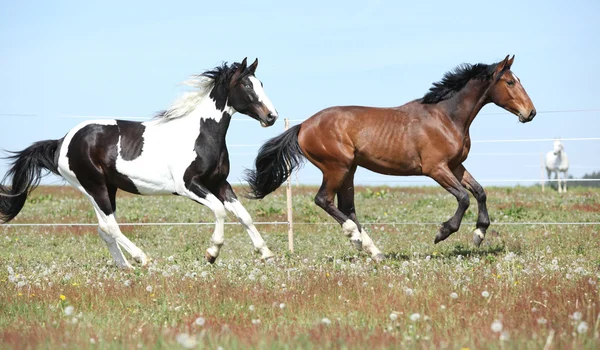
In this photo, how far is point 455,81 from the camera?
10102mm

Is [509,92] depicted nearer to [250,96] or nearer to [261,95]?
[261,95]

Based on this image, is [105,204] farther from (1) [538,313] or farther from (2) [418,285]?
(1) [538,313]

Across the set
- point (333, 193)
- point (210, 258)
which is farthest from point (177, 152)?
point (333, 193)

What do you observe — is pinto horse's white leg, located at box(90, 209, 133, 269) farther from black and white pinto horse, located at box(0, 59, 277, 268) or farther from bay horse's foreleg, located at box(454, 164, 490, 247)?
bay horse's foreleg, located at box(454, 164, 490, 247)

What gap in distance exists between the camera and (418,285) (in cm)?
660

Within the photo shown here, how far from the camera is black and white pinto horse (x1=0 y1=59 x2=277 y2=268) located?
898 centimetres

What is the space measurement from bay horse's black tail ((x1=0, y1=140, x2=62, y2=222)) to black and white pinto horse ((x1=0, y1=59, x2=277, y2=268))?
0.38m

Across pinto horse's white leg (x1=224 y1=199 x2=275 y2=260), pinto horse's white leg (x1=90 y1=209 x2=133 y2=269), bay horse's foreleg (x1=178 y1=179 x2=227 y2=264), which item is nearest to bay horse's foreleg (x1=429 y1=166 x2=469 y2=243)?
pinto horse's white leg (x1=224 y1=199 x2=275 y2=260)

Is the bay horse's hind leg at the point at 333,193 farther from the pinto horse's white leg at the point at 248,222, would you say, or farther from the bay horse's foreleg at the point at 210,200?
the bay horse's foreleg at the point at 210,200

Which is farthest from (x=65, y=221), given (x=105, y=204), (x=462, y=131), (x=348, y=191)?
(x=462, y=131)

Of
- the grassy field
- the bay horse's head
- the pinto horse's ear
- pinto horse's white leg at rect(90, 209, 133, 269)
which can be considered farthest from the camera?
the bay horse's head

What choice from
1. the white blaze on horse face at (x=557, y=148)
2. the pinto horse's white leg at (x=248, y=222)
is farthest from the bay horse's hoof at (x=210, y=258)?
the white blaze on horse face at (x=557, y=148)

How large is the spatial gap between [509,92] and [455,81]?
725 mm

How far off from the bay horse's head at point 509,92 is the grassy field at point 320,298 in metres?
1.89
